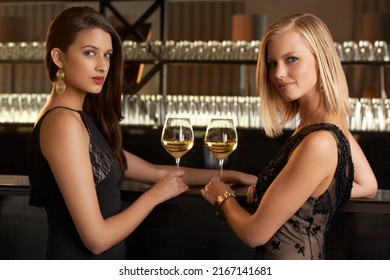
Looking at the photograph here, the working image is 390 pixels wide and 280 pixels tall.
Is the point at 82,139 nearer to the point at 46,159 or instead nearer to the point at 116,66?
the point at 46,159

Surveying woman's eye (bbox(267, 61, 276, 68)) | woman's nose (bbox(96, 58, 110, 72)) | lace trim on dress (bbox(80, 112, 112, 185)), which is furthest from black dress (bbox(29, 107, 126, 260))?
woman's eye (bbox(267, 61, 276, 68))

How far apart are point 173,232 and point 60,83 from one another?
2.27 ft

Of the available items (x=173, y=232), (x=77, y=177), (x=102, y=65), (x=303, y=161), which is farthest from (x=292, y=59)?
(x=173, y=232)

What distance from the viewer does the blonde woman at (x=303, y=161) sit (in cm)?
196

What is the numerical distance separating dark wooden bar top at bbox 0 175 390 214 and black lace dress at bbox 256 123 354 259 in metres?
0.13

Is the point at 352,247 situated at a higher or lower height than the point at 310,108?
lower

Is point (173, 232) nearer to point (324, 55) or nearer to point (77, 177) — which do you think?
point (77, 177)

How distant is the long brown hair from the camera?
2.21 m

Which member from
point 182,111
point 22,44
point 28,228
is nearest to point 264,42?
point 28,228

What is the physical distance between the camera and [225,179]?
261cm

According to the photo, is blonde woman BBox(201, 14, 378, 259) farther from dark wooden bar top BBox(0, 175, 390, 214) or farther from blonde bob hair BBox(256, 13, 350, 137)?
dark wooden bar top BBox(0, 175, 390, 214)

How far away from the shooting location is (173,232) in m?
2.61

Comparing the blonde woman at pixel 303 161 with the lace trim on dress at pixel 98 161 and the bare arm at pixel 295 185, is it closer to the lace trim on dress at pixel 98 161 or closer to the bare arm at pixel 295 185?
the bare arm at pixel 295 185

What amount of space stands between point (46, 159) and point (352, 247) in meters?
1.03
